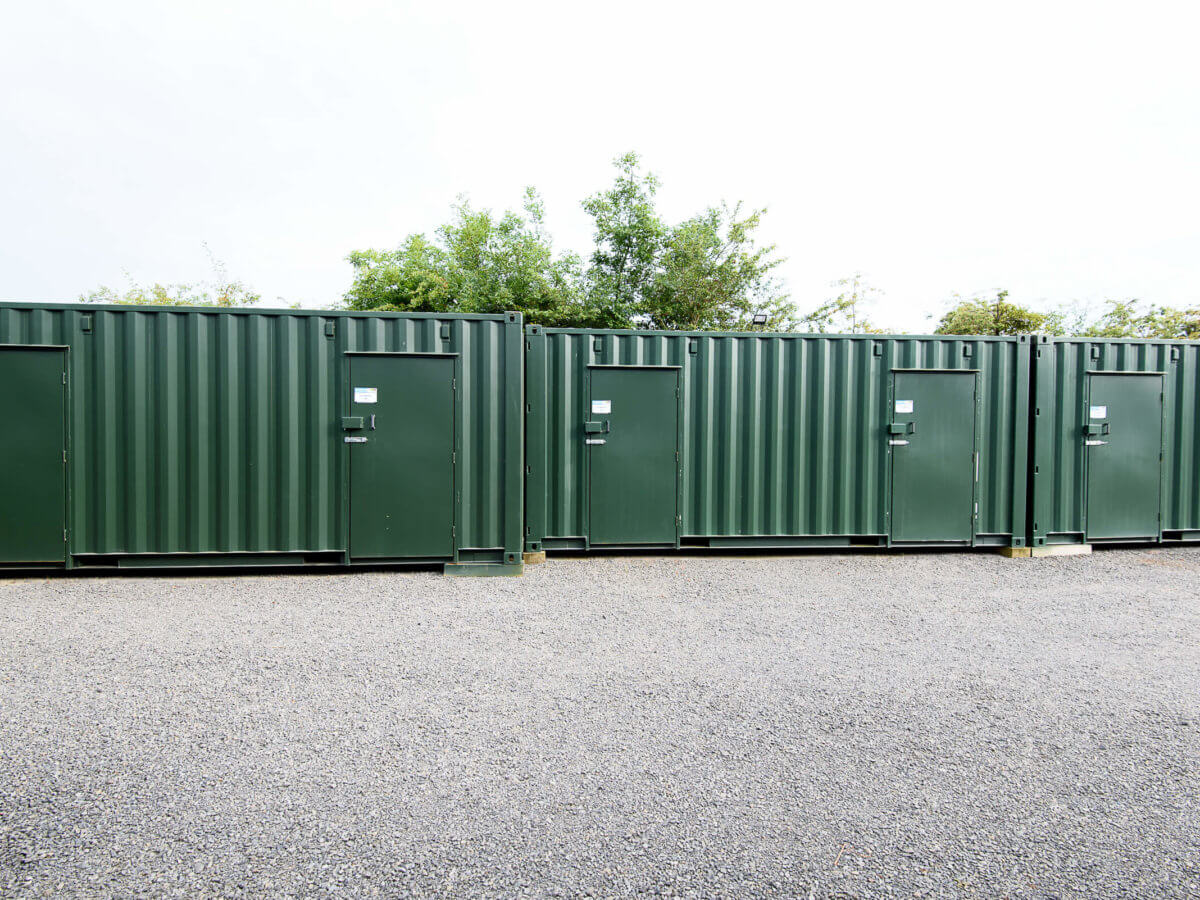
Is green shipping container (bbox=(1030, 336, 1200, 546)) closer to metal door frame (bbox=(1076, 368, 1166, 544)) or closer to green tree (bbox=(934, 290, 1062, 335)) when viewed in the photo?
metal door frame (bbox=(1076, 368, 1166, 544))

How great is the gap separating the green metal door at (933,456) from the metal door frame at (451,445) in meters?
4.50

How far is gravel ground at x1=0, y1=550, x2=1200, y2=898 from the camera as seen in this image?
6.55 feet

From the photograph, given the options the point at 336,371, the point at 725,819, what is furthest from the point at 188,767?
the point at 336,371

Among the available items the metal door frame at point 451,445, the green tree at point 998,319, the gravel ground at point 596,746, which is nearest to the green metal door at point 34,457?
the gravel ground at point 596,746

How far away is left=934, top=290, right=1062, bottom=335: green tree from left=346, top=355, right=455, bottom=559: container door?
22242 millimetres

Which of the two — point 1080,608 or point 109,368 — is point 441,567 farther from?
point 1080,608

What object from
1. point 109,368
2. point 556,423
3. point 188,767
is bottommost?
point 188,767

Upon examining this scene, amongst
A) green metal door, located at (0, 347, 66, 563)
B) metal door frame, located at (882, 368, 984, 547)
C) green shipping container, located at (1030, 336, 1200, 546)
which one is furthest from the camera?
green shipping container, located at (1030, 336, 1200, 546)

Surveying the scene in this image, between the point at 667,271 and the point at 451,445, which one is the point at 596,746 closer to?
the point at 451,445

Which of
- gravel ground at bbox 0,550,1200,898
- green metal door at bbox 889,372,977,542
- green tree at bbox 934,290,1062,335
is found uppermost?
green tree at bbox 934,290,1062,335

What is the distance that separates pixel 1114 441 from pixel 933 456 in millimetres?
2162

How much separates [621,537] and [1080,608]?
12.9ft

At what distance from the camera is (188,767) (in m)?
2.56

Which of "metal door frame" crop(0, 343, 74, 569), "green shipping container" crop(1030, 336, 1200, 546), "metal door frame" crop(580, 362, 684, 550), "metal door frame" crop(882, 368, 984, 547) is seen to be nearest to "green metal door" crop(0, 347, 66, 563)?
"metal door frame" crop(0, 343, 74, 569)
